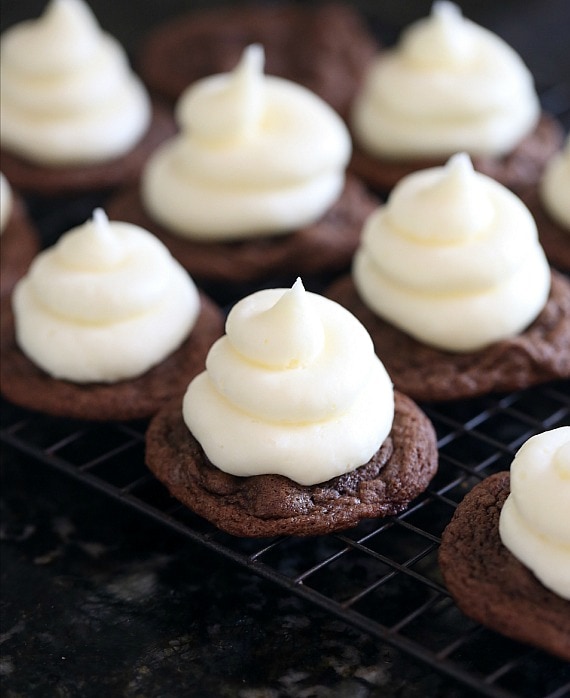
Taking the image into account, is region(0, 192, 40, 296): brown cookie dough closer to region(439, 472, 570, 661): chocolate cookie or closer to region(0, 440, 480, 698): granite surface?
region(0, 440, 480, 698): granite surface

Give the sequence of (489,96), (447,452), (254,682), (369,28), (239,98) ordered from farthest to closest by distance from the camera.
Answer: (369,28) < (489,96) < (239,98) < (447,452) < (254,682)

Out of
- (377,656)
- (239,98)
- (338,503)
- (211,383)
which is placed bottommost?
(377,656)

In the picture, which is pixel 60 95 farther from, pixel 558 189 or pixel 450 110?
pixel 558 189

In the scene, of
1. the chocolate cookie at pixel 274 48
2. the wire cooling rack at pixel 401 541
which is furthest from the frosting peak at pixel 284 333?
the chocolate cookie at pixel 274 48

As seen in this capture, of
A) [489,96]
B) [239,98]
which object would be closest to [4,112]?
[239,98]

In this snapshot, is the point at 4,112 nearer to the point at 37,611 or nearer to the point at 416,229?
the point at 416,229

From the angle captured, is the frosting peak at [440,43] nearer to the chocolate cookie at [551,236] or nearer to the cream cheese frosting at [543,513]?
the chocolate cookie at [551,236]

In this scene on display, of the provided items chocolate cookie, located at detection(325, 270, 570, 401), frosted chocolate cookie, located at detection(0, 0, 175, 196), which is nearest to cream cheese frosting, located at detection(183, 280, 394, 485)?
chocolate cookie, located at detection(325, 270, 570, 401)
